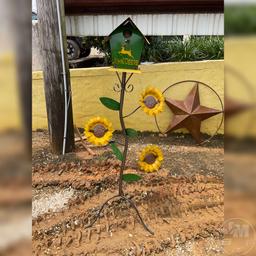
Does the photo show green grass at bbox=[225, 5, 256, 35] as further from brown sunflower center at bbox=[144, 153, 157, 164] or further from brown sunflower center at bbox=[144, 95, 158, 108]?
brown sunflower center at bbox=[144, 153, 157, 164]

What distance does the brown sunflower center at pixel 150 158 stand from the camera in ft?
8.02

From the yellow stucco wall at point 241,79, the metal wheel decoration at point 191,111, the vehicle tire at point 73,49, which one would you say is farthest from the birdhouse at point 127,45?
the vehicle tire at point 73,49

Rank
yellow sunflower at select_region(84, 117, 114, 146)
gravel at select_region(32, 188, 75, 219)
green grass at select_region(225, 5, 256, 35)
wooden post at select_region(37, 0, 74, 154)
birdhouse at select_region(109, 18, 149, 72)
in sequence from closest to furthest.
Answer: green grass at select_region(225, 5, 256, 35), birdhouse at select_region(109, 18, 149, 72), yellow sunflower at select_region(84, 117, 114, 146), gravel at select_region(32, 188, 75, 219), wooden post at select_region(37, 0, 74, 154)

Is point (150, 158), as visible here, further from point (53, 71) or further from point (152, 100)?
point (53, 71)

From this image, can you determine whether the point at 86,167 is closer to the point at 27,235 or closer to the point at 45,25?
the point at 45,25

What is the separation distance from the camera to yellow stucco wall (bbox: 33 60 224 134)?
3.46 m

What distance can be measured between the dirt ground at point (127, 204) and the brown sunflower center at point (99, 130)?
25.1 inches

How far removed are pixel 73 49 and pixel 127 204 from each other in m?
2.33

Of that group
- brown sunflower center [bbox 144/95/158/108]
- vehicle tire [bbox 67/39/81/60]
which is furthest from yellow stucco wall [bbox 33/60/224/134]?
brown sunflower center [bbox 144/95/158/108]

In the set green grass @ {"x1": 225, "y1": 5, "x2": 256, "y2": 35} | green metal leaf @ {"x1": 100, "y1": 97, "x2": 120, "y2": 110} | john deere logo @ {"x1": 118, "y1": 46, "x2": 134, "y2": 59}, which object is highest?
john deere logo @ {"x1": 118, "y1": 46, "x2": 134, "y2": 59}

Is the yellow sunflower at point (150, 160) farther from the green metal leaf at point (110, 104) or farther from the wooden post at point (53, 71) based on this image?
the wooden post at point (53, 71)

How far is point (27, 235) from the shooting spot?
0.63m

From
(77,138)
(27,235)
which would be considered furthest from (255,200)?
(77,138)

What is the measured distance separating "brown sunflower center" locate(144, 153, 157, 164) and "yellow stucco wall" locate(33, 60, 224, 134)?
4.02 feet
